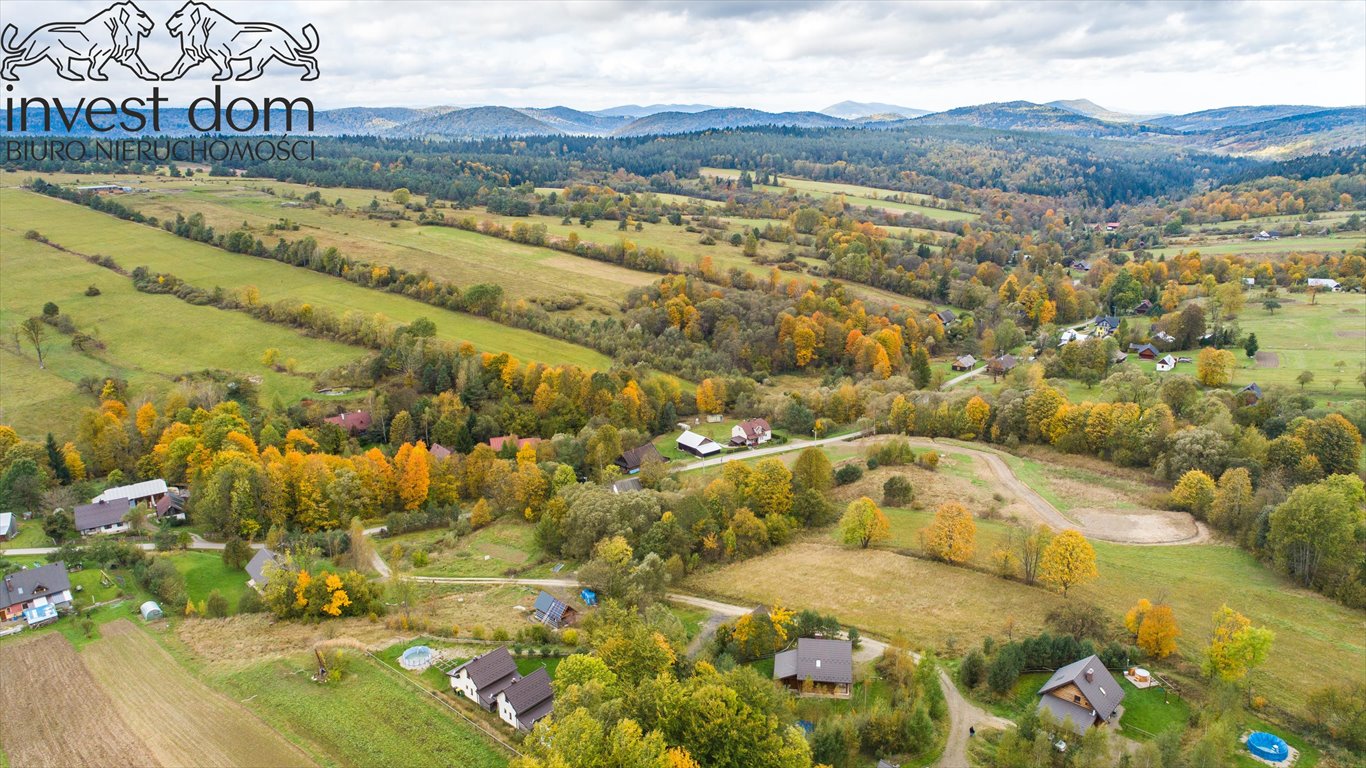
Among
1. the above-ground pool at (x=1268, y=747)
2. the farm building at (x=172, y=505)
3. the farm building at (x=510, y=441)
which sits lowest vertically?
the farm building at (x=172, y=505)

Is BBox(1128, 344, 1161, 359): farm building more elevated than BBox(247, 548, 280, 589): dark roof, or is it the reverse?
BBox(1128, 344, 1161, 359): farm building

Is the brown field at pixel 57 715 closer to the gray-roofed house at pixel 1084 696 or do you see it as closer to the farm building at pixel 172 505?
the farm building at pixel 172 505

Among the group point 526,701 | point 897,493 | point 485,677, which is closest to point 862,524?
point 897,493

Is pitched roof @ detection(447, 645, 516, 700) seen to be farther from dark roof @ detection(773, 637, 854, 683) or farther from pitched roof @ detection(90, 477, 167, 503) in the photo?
pitched roof @ detection(90, 477, 167, 503)

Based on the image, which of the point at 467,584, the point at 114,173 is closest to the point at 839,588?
the point at 467,584

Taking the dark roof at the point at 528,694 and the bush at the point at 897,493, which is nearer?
the dark roof at the point at 528,694

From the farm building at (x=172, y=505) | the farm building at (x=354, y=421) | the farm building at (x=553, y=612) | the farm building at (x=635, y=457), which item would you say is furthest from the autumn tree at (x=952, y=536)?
the farm building at (x=172, y=505)

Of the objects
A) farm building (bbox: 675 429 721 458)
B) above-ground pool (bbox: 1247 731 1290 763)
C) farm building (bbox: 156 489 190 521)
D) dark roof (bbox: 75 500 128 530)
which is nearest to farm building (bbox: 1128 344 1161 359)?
farm building (bbox: 675 429 721 458)
